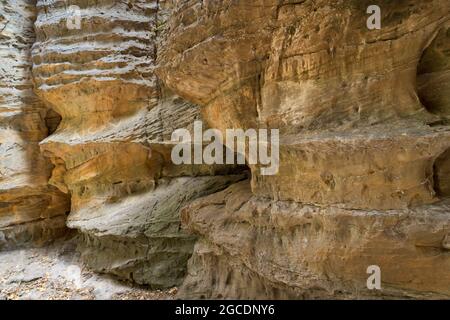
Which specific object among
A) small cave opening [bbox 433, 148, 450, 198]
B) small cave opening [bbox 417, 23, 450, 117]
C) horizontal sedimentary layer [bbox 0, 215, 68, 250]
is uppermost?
small cave opening [bbox 417, 23, 450, 117]

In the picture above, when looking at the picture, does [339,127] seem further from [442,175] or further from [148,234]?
[148,234]

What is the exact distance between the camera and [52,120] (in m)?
7.46

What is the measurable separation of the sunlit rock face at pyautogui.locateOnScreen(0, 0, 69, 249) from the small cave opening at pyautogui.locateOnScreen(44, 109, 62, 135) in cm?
9

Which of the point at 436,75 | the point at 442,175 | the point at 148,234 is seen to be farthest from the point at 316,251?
the point at 148,234

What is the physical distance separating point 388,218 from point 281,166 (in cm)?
115

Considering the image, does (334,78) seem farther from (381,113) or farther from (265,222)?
(265,222)

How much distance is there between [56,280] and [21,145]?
3.26 meters

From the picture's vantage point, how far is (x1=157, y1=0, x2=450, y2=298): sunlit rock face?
2699mm

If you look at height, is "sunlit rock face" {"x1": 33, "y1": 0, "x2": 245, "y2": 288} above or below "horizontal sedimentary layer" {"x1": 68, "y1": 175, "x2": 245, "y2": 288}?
above

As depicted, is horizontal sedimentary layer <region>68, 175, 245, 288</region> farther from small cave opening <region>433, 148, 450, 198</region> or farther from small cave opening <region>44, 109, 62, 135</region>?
small cave opening <region>433, 148, 450, 198</region>

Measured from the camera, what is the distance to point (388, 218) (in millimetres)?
2734

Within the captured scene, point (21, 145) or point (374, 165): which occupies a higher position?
point (21, 145)

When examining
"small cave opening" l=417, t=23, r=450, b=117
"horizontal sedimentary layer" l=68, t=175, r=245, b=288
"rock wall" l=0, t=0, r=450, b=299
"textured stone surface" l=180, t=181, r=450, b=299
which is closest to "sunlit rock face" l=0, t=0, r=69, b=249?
"horizontal sedimentary layer" l=68, t=175, r=245, b=288

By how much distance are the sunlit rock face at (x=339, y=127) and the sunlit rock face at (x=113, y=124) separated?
2.25 m
